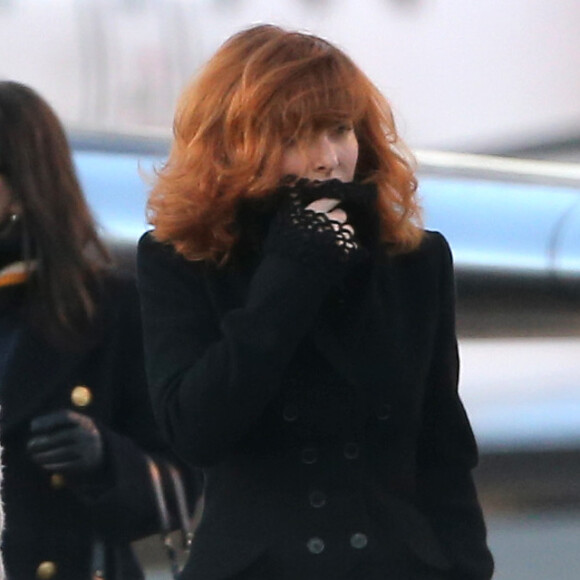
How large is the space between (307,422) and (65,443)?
0.41 metres

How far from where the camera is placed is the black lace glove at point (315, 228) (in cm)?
136

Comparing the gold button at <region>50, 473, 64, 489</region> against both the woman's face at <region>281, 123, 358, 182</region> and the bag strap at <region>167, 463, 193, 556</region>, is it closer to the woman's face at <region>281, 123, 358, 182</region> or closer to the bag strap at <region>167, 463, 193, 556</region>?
the bag strap at <region>167, 463, 193, 556</region>

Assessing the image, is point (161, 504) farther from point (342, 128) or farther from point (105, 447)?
point (342, 128)

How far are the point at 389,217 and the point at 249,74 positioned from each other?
0.18 m

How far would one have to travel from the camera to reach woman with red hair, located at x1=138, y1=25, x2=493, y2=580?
1.35 meters

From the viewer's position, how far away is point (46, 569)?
178 centimetres

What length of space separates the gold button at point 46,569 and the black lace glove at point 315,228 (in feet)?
1.88

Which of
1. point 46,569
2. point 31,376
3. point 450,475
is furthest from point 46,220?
point 450,475

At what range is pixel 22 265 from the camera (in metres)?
1.89

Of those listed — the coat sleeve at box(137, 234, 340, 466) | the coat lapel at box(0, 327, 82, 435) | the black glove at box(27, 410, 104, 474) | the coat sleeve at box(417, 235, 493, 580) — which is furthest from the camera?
the coat lapel at box(0, 327, 82, 435)

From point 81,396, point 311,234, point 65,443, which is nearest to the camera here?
point 311,234

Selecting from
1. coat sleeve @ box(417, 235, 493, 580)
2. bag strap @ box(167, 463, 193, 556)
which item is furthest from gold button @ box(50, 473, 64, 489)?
coat sleeve @ box(417, 235, 493, 580)

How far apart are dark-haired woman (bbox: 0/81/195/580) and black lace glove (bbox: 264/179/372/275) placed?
1.43 feet

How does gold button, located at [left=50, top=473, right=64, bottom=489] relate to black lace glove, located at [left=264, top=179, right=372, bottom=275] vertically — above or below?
below
